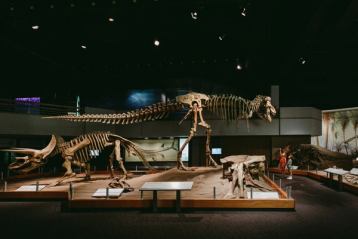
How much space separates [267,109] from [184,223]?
16.8 feet

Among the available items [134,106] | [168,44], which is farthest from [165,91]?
[168,44]

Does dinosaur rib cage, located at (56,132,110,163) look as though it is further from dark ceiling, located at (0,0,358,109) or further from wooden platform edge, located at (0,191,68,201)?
dark ceiling, located at (0,0,358,109)

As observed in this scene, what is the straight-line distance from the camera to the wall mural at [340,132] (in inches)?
460

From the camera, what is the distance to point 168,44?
10836 mm

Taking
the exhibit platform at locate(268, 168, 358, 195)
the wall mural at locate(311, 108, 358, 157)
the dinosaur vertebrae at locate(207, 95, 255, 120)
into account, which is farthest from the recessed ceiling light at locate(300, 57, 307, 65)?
the exhibit platform at locate(268, 168, 358, 195)

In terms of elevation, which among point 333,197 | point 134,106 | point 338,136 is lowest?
point 333,197

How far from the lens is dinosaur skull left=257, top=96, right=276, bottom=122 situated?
909cm

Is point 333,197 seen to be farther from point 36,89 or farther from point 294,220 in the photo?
point 36,89

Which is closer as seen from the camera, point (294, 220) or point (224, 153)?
point (294, 220)

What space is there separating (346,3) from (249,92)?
7001 mm

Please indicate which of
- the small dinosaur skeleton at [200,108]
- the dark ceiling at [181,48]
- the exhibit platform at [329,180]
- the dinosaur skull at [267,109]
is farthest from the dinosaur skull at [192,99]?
the exhibit platform at [329,180]

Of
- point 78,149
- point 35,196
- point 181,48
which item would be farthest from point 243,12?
point 35,196

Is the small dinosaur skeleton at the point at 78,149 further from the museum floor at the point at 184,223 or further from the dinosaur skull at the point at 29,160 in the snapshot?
the museum floor at the point at 184,223

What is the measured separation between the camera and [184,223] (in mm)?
5031
